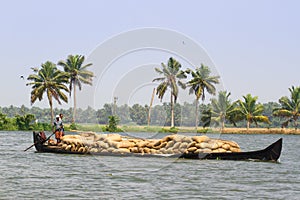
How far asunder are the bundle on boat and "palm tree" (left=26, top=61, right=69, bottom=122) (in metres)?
34.4

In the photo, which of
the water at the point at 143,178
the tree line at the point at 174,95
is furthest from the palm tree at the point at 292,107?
the water at the point at 143,178

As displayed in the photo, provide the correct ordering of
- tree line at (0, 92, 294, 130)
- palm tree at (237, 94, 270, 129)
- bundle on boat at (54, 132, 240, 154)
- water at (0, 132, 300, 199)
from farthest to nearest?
palm tree at (237, 94, 270, 129)
tree line at (0, 92, 294, 130)
bundle on boat at (54, 132, 240, 154)
water at (0, 132, 300, 199)

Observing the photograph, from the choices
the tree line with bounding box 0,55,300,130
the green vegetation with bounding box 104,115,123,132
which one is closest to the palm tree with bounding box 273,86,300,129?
the tree line with bounding box 0,55,300,130

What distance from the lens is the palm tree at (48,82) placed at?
190ft

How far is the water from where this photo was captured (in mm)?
13250

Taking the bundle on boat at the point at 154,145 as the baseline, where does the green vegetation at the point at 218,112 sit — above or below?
above

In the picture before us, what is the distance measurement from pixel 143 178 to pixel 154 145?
625 cm

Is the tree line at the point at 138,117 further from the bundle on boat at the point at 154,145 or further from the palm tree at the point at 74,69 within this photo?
the bundle on boat at the point at 154,145

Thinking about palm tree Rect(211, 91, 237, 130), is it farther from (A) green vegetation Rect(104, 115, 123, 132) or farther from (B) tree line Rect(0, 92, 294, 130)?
(A) green vegetation Rect(104, 115, 123, 132)

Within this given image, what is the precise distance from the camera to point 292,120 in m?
65.7

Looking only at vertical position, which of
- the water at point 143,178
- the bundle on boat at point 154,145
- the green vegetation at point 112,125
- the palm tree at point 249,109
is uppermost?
the palm tree at point 249,109

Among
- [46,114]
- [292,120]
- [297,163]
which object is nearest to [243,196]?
[297,163]

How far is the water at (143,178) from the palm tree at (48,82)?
35575mm

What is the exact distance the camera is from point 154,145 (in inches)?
883
